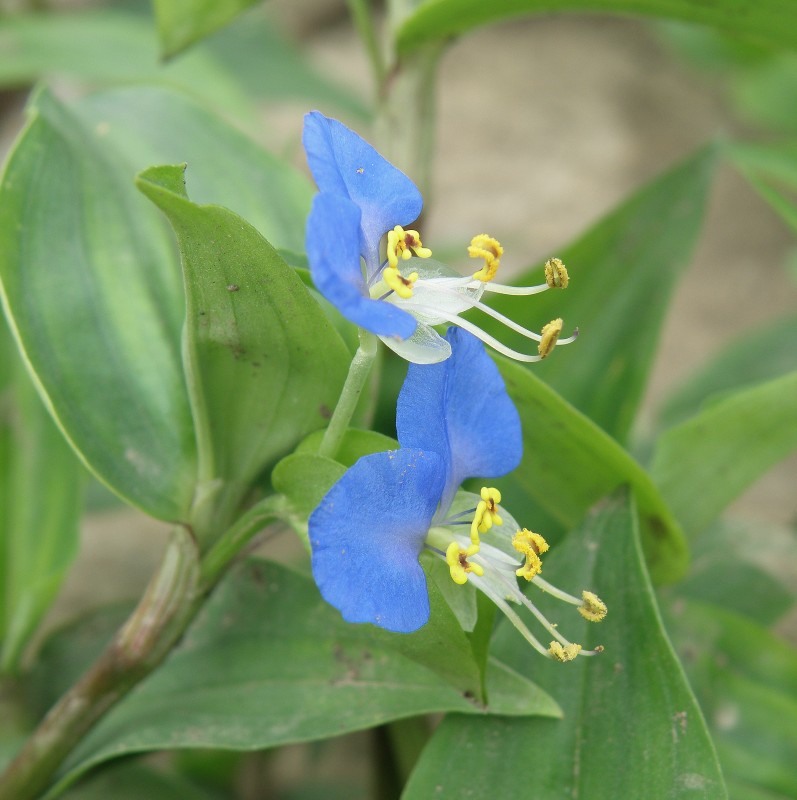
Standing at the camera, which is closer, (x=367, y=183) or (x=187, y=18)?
(x=367, y=183)

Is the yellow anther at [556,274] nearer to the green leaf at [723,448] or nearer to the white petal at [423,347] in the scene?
the white petal at [423,347]

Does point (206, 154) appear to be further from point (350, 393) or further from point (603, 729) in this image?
point (603, 729)

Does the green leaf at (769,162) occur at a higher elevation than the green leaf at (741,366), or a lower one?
higher

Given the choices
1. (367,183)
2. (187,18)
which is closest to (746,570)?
(367,183)

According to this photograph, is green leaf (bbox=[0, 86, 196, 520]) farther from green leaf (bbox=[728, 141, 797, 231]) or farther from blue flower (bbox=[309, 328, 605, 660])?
green leaf (bbox=[728, 141, 797, 231])

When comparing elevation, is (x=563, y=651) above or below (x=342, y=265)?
below

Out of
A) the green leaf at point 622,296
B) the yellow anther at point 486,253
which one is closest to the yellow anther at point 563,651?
the yellow anther at point 486,253
